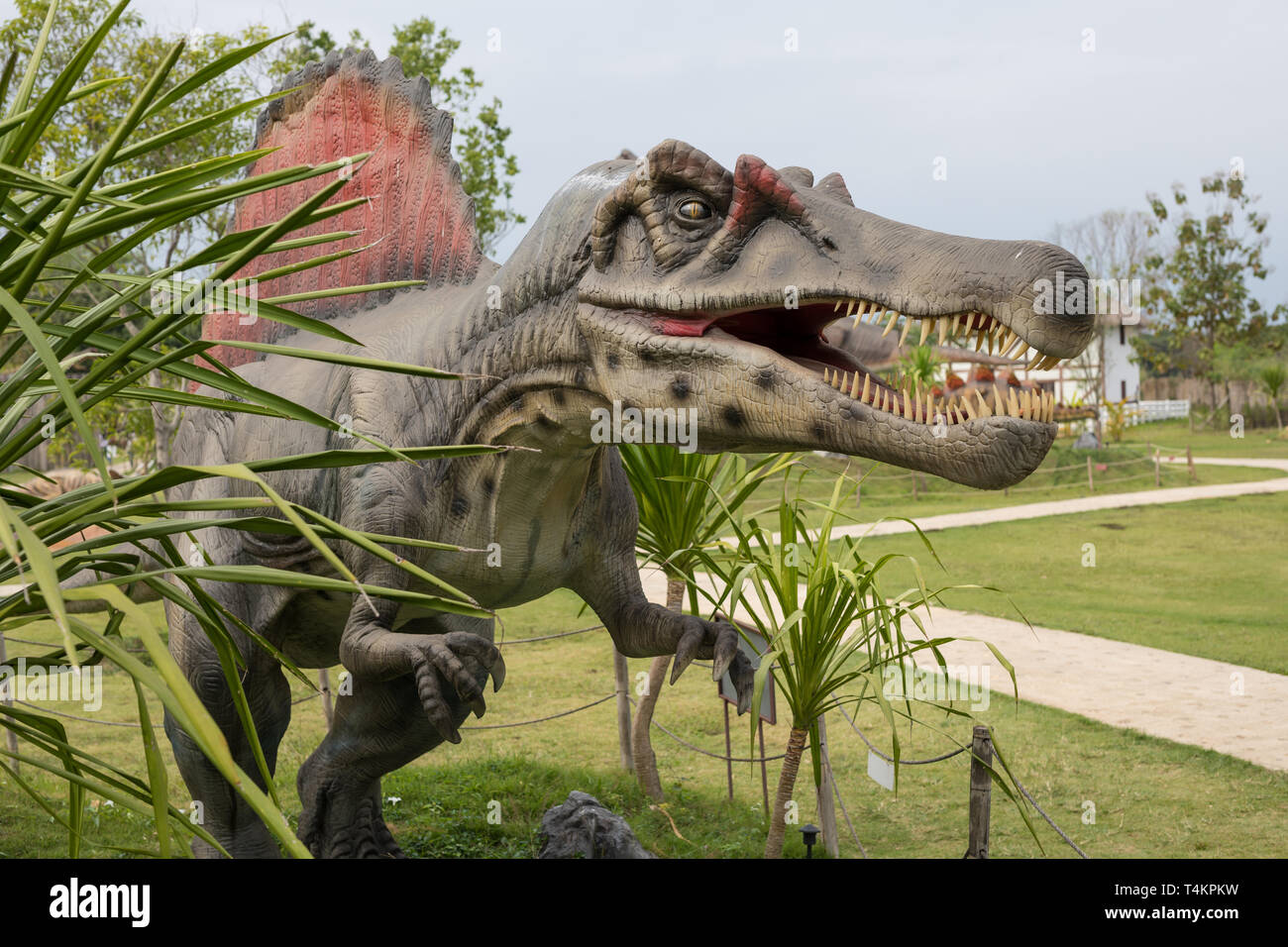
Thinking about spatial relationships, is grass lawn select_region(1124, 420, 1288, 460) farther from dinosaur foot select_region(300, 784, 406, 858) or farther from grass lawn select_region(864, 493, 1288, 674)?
dinosaur foot select_region(300, 784, 406, 858)

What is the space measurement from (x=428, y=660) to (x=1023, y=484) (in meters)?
13.1

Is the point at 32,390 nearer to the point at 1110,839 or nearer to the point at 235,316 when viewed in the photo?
the point at 235,316

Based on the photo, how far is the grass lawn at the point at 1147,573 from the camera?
24.0 feet

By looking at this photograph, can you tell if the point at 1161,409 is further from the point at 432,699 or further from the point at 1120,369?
the point at 432,699

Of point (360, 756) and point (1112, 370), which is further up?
point (1112, 370)

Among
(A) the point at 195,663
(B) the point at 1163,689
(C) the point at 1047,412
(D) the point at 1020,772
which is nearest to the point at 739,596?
(A) the point at 195,663

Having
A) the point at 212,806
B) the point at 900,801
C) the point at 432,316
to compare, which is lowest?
the point at 900,801

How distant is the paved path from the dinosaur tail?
2.82 metres

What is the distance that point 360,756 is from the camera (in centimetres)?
294

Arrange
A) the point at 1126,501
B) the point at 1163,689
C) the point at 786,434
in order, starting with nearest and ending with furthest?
the point at 786,434 → the point at 1163,689 → the point at 1126,501

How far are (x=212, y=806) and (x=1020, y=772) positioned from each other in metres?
3.46

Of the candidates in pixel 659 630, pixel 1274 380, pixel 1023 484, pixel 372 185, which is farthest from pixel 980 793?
pixel 1274 380

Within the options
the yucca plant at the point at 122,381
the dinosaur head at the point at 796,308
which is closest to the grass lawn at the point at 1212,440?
the dinosaur head at the point at 796,308

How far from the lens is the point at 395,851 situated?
343 centimetres
